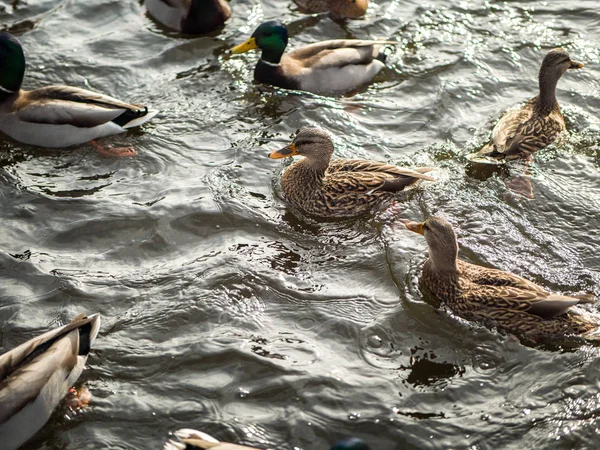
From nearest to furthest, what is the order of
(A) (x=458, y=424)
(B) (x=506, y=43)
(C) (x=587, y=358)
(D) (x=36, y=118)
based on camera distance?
1. (A) (x=458, y=424)
2. (C) (x=587, y=358)
3. (D) (x=36, y=118)
4. (B) (x=506, y=43)

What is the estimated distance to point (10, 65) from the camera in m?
8.13

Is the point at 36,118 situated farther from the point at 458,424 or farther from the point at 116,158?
the point at 458,424

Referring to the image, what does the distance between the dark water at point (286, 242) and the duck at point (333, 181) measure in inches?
6.0

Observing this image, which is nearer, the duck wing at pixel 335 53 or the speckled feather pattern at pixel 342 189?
the speckled feather pattern at pixel 342 189

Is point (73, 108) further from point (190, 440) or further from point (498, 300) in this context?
point (498, 300)

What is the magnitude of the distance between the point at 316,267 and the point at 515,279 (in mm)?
1535

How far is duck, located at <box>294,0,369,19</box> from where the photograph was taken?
10.2 meters

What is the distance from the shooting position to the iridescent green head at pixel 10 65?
811 cm

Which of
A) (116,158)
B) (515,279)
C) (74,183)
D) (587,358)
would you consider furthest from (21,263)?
(587,358)

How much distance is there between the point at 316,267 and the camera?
6691 mm

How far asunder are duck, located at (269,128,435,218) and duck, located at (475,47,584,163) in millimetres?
752

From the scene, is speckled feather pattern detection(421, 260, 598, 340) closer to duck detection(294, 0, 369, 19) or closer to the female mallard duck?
the female mallard duck

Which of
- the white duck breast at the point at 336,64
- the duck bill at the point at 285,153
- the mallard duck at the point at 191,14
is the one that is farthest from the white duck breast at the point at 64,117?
the mallard duck at the point at 191,14

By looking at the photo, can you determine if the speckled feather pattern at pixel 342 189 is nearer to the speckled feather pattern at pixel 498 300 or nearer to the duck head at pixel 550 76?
the speckled feather pattern at pixel 498 300
